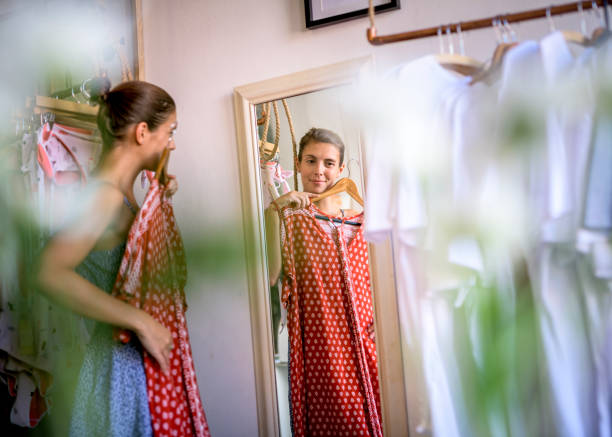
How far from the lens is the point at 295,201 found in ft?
3.72

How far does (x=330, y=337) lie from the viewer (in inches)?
42.8

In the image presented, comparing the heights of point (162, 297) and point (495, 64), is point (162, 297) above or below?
below

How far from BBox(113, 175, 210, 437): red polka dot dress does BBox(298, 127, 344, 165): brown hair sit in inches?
13.1

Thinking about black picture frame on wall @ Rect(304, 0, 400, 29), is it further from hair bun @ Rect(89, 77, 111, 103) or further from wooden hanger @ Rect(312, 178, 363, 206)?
hair bun @ Rect(89, 77, 111, 103)

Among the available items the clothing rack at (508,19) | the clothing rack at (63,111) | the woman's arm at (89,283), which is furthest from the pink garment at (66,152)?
the clothing rack at (508,19)

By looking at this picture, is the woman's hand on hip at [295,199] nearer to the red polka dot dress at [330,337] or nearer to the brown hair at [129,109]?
the red polka dot dress at [330,337]

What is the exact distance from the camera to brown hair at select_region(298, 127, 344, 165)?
1.09 m

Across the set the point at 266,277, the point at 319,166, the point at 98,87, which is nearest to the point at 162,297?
the point at 266,277

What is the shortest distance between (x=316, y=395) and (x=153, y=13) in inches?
43.8

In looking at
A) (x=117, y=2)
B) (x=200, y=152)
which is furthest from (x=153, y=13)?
(x=200, y=152)

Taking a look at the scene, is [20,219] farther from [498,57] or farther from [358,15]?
[498,57]

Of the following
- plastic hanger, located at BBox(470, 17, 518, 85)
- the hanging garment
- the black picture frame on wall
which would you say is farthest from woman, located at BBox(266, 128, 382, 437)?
the hanging garment

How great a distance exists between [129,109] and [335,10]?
0.53 m

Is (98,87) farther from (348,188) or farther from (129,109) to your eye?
(348,188)
